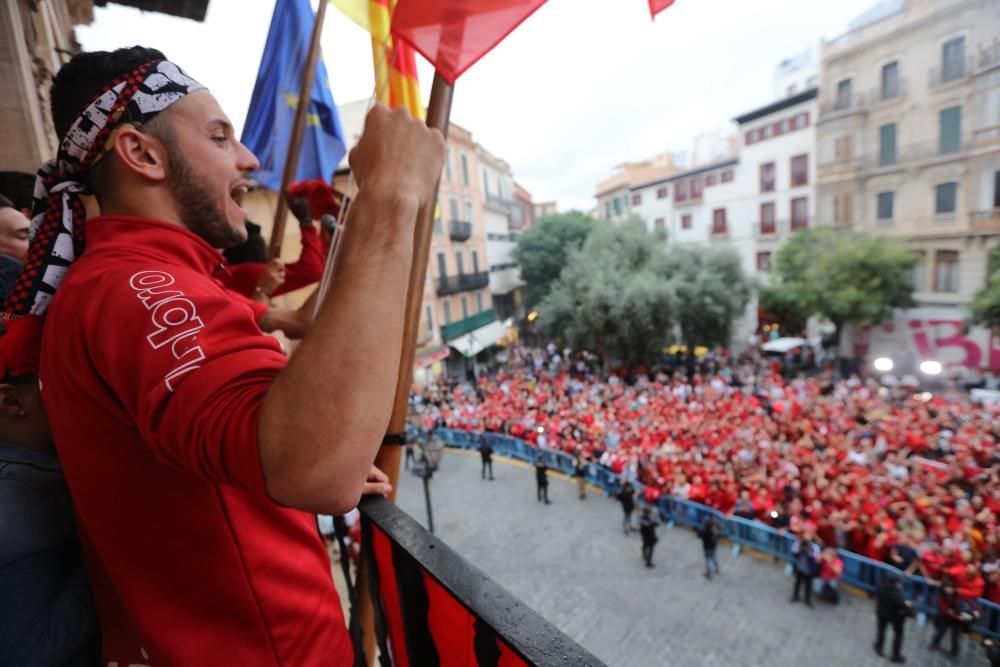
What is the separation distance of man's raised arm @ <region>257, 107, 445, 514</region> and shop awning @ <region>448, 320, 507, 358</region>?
2718 centimetres

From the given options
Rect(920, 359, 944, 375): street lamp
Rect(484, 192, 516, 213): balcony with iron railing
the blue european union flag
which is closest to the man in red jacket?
the blue european union flag

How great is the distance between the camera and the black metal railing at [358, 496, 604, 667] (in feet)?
3.20

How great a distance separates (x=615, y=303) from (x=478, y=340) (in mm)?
11147

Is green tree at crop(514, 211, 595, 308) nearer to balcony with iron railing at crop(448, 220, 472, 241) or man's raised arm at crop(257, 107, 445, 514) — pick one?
balcony with iron railing at crop(448, 220, 472, 241)

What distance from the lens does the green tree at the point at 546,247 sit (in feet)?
111

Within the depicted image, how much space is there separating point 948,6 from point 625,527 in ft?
70.0

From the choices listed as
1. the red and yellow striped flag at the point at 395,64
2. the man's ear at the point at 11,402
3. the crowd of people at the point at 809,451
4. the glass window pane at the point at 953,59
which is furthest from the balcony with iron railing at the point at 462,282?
the man's ear at the point at 11,402

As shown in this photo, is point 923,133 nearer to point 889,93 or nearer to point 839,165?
Result: point 889,93

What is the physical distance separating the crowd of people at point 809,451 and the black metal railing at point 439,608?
8.47m

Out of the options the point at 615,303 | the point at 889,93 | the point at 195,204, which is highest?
the point at 889,93

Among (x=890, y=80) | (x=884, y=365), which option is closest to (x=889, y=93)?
(x=890, y=80)

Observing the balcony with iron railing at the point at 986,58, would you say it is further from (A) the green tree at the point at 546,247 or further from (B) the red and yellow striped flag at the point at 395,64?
(B) the red and yellow striped flag at the point at 395,64

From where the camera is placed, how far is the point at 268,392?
702 millimetres

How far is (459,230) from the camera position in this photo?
2877cm
